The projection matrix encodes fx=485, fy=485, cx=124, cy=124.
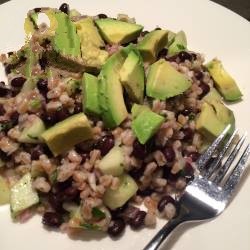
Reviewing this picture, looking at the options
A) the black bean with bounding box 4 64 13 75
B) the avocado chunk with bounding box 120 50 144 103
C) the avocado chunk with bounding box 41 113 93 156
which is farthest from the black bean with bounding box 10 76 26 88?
the avocado chunk with bounding box 120 50 144 103

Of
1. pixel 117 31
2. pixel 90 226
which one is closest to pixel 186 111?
pixel 117 31

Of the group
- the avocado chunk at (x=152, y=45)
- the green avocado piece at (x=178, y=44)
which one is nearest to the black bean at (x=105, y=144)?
the avocado chunk at (x=152, y=45)

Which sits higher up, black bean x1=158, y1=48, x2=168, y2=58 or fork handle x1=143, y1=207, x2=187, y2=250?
black bean x1=158, y1=48, x2=168, y2=58

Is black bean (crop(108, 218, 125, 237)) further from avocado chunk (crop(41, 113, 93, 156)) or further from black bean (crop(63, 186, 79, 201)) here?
avocado chunk (crop(41, 113, 93, 156))

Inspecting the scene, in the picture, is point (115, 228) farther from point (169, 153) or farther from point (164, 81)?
point (164, 81)

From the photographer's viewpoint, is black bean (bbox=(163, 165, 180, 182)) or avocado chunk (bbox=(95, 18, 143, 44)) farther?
avocado chunk (bbox=(95, 18, 143, 44))

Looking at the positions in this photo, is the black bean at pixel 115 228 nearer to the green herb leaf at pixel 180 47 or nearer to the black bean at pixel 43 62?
the black bean at pixel 43 62
